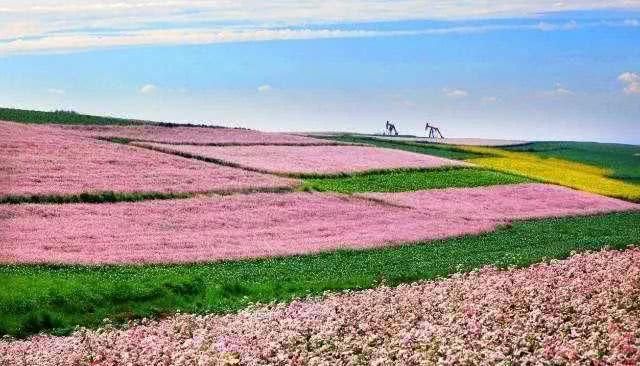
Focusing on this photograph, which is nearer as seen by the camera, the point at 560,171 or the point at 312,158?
the point at 312,158

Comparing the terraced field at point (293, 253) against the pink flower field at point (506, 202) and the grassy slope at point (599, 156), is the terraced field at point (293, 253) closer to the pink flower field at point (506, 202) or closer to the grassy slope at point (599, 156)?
the pink flower field at point (506, 202)

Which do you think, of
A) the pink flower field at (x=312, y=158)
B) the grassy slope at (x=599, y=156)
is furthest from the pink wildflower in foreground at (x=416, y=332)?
the grassy slope at (x=599, y=156)

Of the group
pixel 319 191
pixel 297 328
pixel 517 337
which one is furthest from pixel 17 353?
pixel 319 191

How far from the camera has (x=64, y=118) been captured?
67.6 m

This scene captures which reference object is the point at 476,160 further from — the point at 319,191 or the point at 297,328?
the point at 297,328

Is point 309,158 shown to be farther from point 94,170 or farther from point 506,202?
→ point 94,170

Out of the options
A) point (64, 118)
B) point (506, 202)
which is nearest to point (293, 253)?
point (506, 202)

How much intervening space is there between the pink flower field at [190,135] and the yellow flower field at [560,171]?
14659mm

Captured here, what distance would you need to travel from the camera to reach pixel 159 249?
106ft

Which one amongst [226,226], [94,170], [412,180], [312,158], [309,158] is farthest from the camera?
[312,158]

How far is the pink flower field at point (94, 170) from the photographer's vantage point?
131ft

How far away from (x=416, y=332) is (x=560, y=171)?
63985 millimetres

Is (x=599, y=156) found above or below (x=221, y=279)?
above

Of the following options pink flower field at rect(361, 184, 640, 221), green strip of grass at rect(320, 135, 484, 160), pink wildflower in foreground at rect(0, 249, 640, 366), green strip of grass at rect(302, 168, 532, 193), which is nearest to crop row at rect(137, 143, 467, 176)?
green strip of grass at rect(302, 168, 532, 193)
